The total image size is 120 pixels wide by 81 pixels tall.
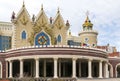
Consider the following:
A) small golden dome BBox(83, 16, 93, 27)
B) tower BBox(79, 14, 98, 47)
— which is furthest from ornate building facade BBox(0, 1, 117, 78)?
small golden dome BBox(83, 16, 93, 27)

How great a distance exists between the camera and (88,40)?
322ft

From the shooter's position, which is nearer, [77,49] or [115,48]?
[77,49]

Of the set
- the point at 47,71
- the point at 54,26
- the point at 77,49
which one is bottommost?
the point at 47,71

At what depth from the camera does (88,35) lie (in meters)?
98.8

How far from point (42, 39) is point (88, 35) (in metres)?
24.7

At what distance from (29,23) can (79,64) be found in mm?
16049

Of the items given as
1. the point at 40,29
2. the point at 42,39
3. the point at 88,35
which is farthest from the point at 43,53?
the point at 88,35

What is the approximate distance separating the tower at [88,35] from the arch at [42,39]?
21070 millimetres

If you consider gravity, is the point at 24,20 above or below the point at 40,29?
above

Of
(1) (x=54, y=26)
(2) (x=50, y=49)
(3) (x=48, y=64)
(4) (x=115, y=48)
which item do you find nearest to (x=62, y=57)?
(2) (x=50, y=49)

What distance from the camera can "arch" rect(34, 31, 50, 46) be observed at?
77250mm

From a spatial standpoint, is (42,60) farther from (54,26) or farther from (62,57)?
A: (54,26)

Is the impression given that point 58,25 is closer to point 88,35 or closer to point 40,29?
point 40,29

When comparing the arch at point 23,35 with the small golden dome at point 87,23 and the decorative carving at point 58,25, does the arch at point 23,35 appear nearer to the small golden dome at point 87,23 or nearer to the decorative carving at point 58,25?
the decorative carving at point 58,25
